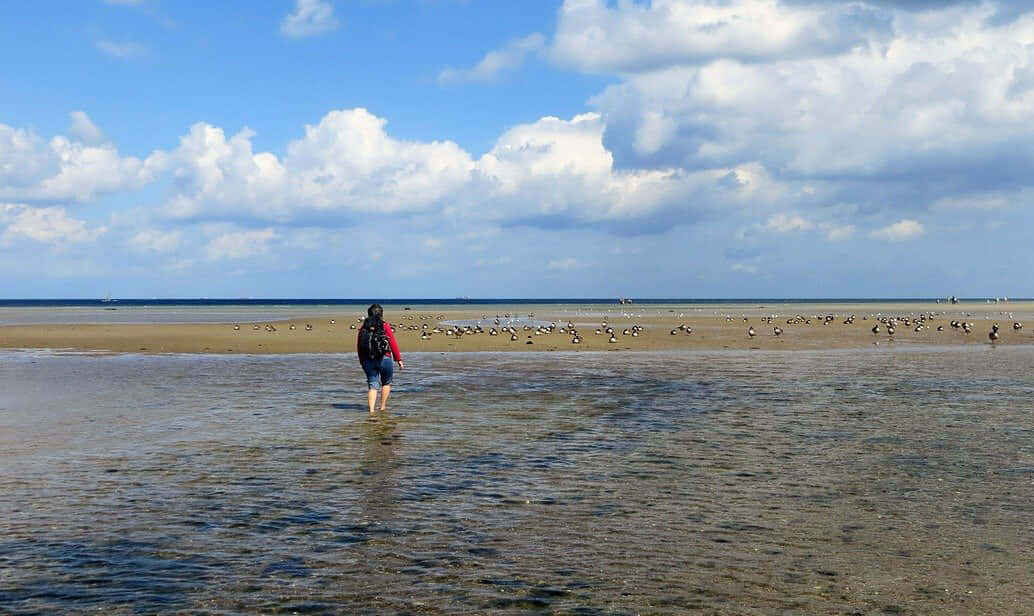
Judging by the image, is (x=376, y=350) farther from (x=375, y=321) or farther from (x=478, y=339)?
(x=478, y=339)

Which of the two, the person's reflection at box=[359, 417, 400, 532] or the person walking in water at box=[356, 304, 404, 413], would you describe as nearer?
the person's reflection at box=[359, 417, 400, 532]

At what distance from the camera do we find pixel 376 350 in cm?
2170

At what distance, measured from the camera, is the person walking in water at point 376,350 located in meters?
21.6

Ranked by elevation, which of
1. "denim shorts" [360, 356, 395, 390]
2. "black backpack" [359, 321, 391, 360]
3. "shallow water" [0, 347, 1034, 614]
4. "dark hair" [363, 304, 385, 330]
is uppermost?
"dark hair" [363, 304, 385, 330]

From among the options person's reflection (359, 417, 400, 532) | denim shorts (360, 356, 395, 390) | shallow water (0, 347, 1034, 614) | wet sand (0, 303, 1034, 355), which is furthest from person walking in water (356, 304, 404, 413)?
wet sand (0, 303, 1034, 355)

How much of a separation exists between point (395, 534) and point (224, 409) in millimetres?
13242

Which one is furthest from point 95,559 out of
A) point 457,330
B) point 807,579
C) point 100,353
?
point 457,330

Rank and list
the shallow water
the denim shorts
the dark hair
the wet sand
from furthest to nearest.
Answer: the wet sand, the denim shorts, the dark hair, the shallow water

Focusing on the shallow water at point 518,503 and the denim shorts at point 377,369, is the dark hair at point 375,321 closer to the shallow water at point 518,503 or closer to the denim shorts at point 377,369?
the denim shorts at point 377,369

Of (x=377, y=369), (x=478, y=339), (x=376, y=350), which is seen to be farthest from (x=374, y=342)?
(x=478, y=339)

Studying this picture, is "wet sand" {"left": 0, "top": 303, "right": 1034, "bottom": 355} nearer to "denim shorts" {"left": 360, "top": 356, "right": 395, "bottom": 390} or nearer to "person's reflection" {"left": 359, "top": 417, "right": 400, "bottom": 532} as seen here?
"denim shorts" {"left": 360, "top": 356, "right": 395, "bottom": 390}

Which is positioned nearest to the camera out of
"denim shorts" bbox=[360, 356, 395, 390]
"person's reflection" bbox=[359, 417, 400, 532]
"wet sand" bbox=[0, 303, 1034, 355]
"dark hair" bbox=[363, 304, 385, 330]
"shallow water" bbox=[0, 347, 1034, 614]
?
"shallow water" bbox=[0, 347, 1034, 614]

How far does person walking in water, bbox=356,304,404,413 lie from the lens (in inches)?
851

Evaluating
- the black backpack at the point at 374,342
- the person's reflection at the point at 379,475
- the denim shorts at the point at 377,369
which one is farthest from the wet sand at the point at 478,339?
the person's reflection at the point at 379,475
